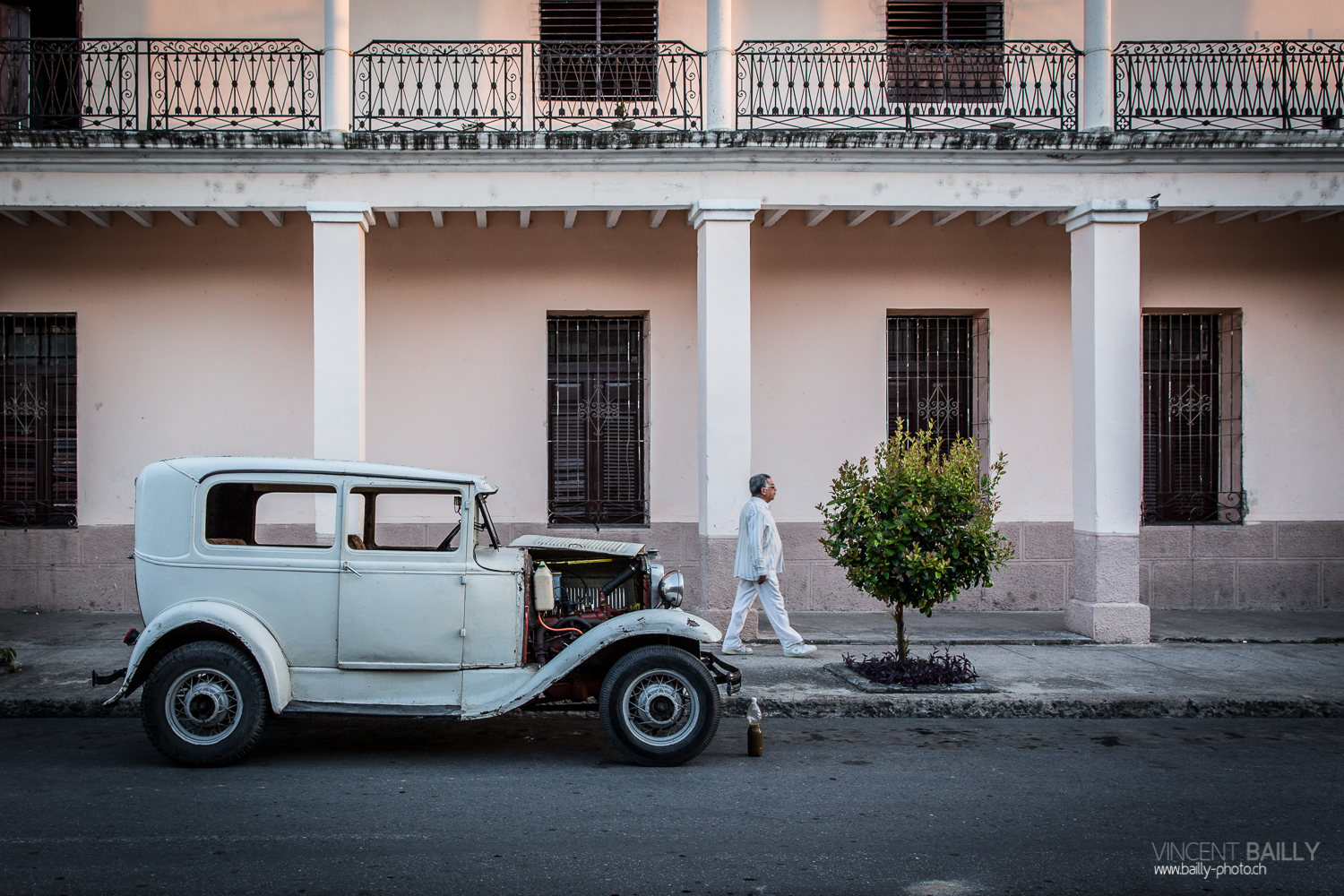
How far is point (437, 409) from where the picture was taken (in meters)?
11.8

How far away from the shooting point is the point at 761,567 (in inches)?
349

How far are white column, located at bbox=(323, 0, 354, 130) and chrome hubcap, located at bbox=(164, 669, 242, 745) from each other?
20.6 feet

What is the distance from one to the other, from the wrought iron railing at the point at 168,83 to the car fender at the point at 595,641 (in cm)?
792

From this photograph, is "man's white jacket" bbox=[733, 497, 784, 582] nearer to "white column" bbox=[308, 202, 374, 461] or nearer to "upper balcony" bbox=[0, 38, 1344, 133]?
"white column" bbox=[308, 202, 374, 461]

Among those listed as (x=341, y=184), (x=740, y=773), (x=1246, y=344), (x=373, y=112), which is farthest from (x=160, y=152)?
(x=1246, y=344)

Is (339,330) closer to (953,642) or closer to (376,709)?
(376,709)

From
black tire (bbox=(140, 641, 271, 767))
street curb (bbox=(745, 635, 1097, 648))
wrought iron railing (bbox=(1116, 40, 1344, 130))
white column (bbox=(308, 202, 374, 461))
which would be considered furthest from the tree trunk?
wrought iron railing (bbox=(1116, 40, 1344, 130))

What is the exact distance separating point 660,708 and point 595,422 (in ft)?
21.0

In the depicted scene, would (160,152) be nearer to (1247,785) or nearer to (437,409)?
(437,409)

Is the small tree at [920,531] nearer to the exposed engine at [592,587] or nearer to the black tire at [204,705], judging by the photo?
the exposed engine at [592,587]

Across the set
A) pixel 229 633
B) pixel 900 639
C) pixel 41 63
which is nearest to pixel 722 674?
pixel 900 639

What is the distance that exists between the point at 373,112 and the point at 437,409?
355 centimetres

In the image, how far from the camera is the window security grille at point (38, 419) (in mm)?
11492

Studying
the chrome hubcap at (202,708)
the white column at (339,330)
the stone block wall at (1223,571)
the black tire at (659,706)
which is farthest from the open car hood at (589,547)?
the stone block wall at (1223,571)
